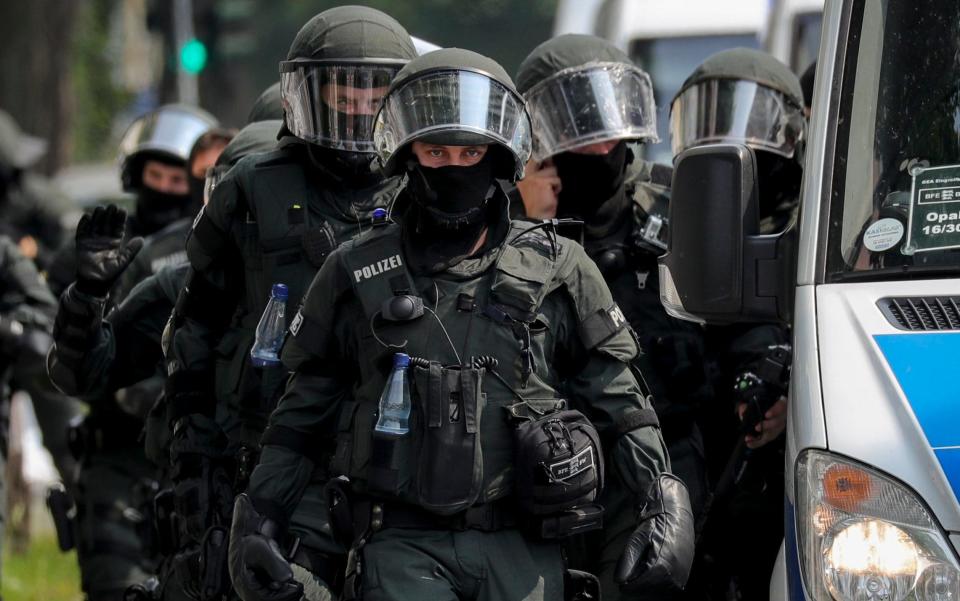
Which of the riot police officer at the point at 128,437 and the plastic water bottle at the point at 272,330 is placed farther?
the riot police officer at the point at 128,437

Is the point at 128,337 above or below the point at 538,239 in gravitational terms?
below

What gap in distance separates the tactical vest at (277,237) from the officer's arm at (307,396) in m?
0.74

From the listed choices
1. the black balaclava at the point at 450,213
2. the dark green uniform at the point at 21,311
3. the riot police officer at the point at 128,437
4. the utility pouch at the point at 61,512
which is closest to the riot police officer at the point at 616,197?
the black balaclava at the point at 450,213

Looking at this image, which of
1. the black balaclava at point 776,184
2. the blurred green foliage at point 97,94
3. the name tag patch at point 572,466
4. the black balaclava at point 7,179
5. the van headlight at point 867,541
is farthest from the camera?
the blurred green foliage at point 97,94

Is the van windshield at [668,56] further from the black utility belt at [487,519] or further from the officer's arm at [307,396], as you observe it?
the black utility belt at [487,519]

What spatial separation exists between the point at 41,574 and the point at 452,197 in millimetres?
6348

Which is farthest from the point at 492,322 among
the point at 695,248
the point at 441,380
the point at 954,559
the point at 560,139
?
the point at 560,139

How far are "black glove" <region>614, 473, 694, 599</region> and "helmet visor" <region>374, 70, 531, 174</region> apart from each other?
98 centimetres

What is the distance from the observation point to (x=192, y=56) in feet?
48.7

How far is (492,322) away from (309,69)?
146 cm

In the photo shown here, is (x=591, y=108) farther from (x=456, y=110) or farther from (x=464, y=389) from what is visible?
(x=464, y=389)

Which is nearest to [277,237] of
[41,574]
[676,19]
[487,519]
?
[487,519]

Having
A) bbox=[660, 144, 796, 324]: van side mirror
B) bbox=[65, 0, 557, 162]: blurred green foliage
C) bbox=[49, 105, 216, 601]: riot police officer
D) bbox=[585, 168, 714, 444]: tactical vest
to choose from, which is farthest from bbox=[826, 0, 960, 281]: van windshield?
bbox=[65, 0, 557, 162]: blurred green foliage

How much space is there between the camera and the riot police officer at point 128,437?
24.7 feet
